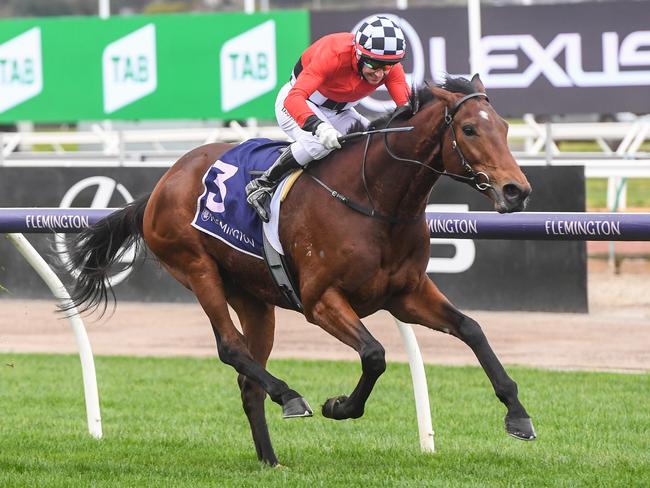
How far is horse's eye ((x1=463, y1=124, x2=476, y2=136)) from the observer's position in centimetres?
529

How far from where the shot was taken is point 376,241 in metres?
5.62

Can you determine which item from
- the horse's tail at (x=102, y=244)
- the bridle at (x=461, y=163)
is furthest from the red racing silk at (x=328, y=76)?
the horse's tail at (x=102, y=244)

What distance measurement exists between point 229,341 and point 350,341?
774mm

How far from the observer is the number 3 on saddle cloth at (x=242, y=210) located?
5.98m

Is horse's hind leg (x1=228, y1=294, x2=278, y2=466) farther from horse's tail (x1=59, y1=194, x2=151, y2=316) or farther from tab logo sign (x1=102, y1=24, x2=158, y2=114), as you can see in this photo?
tab logo sign (x1=102, y1=24, x2=158, y2=114)

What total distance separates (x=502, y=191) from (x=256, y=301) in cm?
178

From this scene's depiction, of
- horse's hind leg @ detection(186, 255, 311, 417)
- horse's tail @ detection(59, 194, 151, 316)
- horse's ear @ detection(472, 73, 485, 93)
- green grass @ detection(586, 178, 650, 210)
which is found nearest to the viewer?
horse's ear @ detection(472, 73, 485, 93)

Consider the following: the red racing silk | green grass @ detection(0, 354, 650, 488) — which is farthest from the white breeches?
green grass @ detection(0, 354, 650, 488)

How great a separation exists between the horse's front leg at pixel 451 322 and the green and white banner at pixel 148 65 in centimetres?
824

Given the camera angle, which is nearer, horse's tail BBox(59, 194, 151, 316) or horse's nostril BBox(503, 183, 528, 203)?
horse's nostril BBox(503, 183, 528, 203)

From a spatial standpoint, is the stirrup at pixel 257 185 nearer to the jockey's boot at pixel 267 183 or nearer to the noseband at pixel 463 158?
the jockey's boot at pixel 267 183

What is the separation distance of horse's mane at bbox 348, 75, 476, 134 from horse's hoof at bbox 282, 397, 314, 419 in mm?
1266

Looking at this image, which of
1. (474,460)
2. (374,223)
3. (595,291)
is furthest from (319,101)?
(595,291)

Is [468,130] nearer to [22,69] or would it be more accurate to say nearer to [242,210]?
[242,210]
